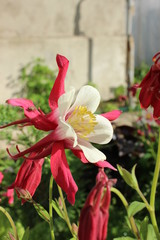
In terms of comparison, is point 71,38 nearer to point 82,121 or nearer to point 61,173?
point 82,121

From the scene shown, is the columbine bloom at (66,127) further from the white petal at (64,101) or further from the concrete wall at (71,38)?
the concrete wall at (71,38)

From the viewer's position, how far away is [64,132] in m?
0.75

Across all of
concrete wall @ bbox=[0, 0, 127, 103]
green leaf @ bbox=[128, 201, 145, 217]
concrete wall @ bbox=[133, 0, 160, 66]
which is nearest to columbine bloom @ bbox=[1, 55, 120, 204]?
green leaf @ bbox=[128, 201, 145, 217]

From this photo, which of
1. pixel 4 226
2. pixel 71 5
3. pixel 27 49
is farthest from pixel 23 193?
pixel 71 5

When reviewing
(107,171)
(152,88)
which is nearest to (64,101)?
(152,88)

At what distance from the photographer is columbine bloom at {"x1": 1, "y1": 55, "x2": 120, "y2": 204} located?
730 mm

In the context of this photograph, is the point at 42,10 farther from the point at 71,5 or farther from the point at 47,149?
the point at 47,149

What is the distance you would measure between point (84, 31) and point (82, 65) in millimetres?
469

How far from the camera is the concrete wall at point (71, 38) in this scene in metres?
4.92

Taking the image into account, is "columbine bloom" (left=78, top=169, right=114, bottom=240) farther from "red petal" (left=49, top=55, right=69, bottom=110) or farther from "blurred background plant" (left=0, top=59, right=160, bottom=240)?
"blurred background plant" (left=0, top=59, right=160, bottom=240)

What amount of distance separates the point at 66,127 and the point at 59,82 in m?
0.09

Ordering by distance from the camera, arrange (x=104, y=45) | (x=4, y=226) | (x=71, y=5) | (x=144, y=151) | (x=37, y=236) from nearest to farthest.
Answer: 1. (x=4, y=226)
2. (x=37, y=236)
3. (x=144, y=151)
4. (x=71, y=5)
5. (x=104, y=45)

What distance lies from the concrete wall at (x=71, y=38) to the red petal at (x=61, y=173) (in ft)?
12.6

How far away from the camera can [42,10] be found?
205 inches
